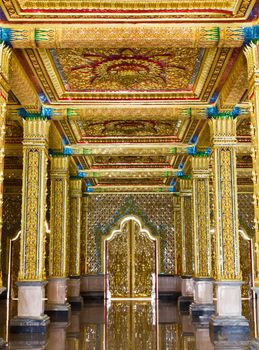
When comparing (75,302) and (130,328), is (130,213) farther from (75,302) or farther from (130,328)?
(130,328)

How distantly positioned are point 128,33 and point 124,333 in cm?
485

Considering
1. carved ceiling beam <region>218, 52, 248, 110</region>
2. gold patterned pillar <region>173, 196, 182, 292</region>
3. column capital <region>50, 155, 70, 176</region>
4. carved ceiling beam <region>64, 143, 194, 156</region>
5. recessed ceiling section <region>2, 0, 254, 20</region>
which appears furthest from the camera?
gold patterned pillar <region>173, 196, 182, 292</region>

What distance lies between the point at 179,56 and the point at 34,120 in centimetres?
305

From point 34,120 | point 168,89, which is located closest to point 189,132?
point 168,89

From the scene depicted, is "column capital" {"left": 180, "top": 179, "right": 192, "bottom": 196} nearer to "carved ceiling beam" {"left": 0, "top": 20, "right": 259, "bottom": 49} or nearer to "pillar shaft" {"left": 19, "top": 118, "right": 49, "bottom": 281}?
"pillar shaft" {"left": 19, "top": 118, "right": 49, "bottom": 281}

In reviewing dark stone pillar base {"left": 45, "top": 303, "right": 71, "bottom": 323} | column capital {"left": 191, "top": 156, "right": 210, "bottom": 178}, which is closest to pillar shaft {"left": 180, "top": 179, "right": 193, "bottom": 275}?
column capital {"left": 191, "top": 156, "right": 210, "bottom": 178}

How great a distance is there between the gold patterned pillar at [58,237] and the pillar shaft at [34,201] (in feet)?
8.96

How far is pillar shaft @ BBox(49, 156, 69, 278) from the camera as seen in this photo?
12.3 m

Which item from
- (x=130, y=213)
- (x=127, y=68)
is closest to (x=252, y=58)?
(x=127, y=68)

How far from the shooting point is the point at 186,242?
15.2m

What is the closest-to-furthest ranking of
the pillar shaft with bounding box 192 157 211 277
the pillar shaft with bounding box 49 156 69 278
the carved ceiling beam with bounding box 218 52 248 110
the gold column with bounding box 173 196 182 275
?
the carved ceiling beam with bounding box 218 52 248 110 < the pillar shaft with bounding box 49 156 69 278 < the pillar shaft with bounding box 192 157 211 277 < the gold column with bounding box 173 196 182 275

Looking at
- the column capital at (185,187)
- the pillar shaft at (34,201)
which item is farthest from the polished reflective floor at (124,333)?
the column capital at (185,187)

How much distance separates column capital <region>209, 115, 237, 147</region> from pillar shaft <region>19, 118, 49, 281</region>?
2889 millimetres

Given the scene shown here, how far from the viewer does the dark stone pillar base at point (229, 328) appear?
8.85 meters
